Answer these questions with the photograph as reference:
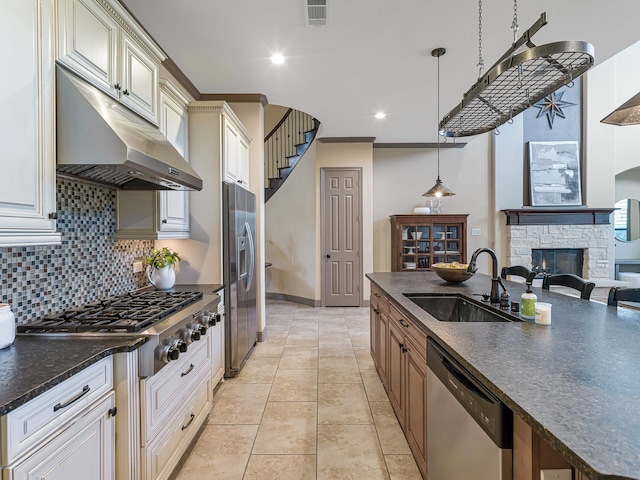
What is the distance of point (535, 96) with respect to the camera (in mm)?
1964

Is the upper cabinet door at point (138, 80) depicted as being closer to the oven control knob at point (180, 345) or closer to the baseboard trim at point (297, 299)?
A: the oven control knob at point (180, 345)

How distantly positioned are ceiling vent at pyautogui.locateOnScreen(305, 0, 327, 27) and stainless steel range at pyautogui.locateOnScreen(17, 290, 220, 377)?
2204 mm

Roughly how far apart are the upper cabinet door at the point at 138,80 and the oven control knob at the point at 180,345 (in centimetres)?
138

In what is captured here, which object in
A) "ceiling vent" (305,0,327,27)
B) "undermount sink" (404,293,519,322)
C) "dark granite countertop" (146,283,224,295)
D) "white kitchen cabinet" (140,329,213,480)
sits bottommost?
"white kitchen cabinet" (140,329,213,480)

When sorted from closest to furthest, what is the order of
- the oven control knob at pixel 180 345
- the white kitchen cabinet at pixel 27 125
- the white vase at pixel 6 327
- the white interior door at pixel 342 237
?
the white kitchen cabinet at pixel 27 125, the white vase at pixel 6 327, the oven control knob at pixel 180 345, the white interior door at pixel 342 237

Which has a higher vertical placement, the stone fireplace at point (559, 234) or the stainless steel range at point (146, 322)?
the stone fireplace at point (559, 234)

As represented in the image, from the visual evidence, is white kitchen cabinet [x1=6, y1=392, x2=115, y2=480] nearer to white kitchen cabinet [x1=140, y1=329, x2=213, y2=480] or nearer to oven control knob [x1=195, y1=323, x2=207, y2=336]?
white kitchen cabinet [x1=140, y1=329, x2=213, y2=480]

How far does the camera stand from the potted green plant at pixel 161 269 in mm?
A: 2617

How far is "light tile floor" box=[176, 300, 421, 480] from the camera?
191 cm

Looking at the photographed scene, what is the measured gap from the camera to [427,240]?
Result: 5.86 meters

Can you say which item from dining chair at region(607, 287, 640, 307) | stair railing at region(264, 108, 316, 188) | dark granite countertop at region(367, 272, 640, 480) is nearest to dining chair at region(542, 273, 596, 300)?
dining chair at region(607, 287, 640, 307)

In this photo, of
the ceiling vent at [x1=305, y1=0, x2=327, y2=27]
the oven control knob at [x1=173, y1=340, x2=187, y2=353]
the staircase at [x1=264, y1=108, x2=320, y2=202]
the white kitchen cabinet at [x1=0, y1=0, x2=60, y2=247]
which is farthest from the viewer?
the staircase at [x1=264, y1=108, x2=320, y2=202]

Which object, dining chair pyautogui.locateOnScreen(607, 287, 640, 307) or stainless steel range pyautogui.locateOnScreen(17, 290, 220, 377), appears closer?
stainless steel range pyautogui.locateOnScreen(17, 290, 220, 377)

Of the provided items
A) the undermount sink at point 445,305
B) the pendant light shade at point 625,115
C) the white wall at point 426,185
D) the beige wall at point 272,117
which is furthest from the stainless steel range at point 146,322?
the beige wall at point 272,117
